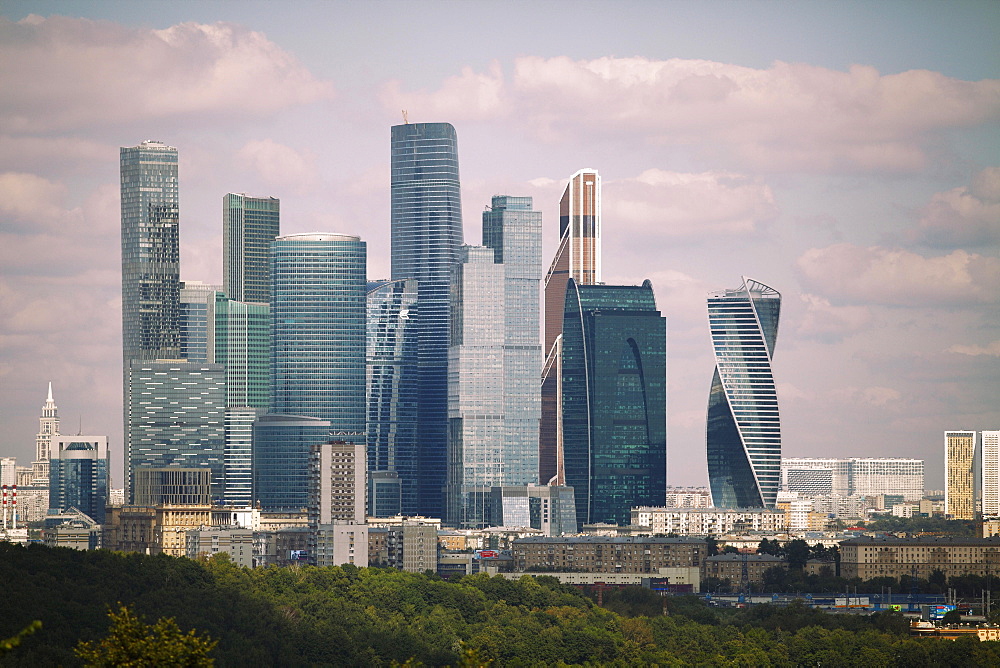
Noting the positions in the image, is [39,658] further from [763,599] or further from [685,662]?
[763,599]

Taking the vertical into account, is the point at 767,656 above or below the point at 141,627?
below

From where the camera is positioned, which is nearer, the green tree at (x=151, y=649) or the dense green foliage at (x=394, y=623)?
the green tree at (x=151, y=649)

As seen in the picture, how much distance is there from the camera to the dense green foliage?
413 ft

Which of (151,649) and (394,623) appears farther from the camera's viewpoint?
(394,623)

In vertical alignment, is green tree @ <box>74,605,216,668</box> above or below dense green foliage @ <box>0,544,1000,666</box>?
above

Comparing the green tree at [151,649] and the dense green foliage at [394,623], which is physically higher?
the green tree at [151,649]

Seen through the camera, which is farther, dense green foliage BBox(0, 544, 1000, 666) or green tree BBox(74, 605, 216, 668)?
dense green foliage BBox(0, 544, 1000, 666)

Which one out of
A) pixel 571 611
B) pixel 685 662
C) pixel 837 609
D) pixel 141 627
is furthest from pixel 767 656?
pixel 141 627

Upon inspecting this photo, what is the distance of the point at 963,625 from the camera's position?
155 m

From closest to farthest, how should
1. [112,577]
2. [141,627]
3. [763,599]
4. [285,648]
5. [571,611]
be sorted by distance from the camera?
[141,627]
[285,648]
[112,577]
[571,611]
[763,599]

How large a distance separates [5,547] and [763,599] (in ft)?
257

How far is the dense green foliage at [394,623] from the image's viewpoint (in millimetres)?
126000

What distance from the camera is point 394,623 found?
14250cm

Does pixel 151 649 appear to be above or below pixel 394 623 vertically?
above
